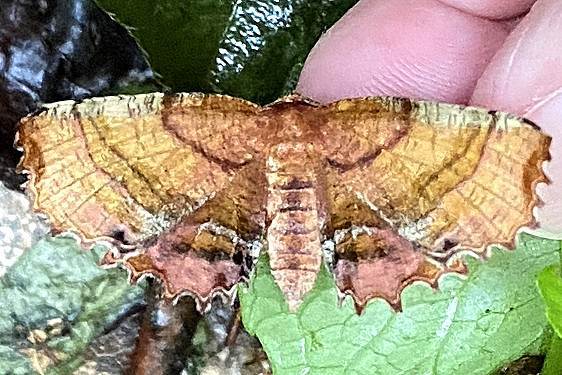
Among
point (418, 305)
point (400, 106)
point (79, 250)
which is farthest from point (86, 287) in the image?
point (400, 106)

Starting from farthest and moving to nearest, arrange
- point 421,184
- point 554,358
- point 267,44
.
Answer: point 267,44
point 554,358
point 421,184

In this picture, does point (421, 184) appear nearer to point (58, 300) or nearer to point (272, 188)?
point (272, 188)

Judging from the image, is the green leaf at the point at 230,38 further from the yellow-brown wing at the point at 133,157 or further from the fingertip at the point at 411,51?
the yellow-brown wing at the point at 133,157

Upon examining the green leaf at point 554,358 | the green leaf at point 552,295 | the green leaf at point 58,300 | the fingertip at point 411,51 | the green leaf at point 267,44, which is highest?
the green leaf at point 267,44

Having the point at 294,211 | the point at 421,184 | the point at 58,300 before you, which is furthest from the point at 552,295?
the point at 58,300

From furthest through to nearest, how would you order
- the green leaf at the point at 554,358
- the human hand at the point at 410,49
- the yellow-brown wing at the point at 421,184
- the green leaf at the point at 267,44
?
the green leaf at the point at 267,44
the human hand at the point at 410,49
the green leaf at the point at 554,358
the yellow-brown wing at the point at 421,184

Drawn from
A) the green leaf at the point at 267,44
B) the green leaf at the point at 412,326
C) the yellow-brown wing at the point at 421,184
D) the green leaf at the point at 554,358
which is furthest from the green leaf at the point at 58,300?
the green leaf at the point at 554,358

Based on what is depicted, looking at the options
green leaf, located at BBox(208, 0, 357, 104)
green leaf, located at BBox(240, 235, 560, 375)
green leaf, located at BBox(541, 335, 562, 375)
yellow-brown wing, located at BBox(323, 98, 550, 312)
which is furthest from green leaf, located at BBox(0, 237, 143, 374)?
green leaf, located at BBox(541, 335, 562, 375)
